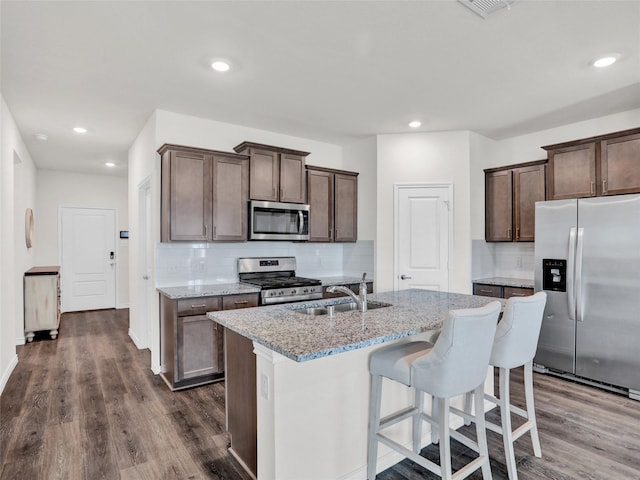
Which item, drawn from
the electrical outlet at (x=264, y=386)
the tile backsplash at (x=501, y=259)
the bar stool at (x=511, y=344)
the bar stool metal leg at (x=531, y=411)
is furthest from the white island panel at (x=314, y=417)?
the tile backsplash at (x=501, y=259)

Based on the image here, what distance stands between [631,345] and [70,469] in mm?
4348

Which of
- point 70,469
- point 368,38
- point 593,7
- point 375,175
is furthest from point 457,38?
point 70,469

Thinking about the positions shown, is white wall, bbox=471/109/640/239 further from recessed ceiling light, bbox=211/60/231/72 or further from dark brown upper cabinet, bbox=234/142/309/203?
recessed ceiling light, bbox=211/60/231/72

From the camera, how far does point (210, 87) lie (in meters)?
3.27

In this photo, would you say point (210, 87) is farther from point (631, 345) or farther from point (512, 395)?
point (631, 345)

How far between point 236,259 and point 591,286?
3.58 metres

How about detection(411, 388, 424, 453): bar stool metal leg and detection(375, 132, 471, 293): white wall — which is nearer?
detection(411, 388, 424, 453): bar stool metal leg

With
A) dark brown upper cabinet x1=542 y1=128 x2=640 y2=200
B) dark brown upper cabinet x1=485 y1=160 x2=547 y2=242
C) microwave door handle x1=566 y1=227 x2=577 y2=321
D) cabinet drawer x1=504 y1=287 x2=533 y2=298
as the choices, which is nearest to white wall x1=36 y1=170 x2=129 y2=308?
dark brown upper cabinet x1=485 y1=160 x2=547 y2=242

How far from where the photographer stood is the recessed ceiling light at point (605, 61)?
108 inches

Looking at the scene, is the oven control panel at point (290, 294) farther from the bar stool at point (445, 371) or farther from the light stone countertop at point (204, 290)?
the bar stool at point (445, 371)

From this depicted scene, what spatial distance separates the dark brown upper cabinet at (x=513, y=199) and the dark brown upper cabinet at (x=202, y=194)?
9.95 ft

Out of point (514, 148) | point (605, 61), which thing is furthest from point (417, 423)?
point (514, 148)

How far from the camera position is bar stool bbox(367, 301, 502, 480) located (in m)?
1.73

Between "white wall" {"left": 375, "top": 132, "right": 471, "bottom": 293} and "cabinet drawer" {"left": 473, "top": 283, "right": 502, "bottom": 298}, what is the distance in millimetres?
120
